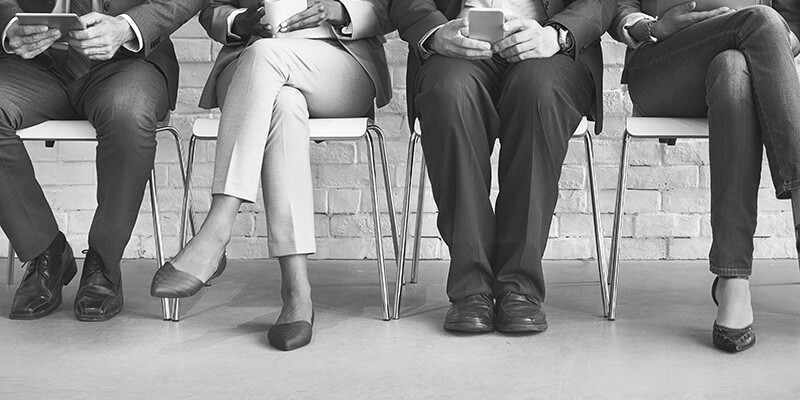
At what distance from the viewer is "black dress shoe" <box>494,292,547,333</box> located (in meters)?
2.22

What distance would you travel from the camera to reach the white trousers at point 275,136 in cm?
220

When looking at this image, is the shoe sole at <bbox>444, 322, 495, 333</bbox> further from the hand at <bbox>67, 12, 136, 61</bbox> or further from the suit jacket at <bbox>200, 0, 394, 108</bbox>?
the hand at <bbox>67, 12, 136, 61</bbox>

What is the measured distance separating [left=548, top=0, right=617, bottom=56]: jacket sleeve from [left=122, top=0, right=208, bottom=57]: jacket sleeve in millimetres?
998

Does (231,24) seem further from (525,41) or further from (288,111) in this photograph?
(525,41)

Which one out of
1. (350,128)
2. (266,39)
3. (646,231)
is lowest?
(646,231)

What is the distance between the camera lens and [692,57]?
7.55 feet

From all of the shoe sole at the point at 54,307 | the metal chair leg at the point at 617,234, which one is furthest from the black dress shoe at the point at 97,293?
the metal chair leg at the point at 617,234

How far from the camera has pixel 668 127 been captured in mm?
2336

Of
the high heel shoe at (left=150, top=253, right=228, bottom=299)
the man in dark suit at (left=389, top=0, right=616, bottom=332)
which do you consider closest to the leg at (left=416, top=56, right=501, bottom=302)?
the man in dark suit at (left=389, top=0, right=616, bottom=332)

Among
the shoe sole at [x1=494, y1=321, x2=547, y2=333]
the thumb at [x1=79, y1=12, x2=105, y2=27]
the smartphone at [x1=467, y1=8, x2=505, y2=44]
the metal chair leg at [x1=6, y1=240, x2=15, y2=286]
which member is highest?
the smartphone at [x1=467, y1=8, x2=505, y2=44]

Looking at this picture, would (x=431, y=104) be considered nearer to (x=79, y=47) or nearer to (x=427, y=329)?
(x=427, y=329)

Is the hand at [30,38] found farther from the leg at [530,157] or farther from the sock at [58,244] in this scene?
the leg at [530,157]

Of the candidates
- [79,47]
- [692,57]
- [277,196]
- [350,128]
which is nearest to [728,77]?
[692,57]

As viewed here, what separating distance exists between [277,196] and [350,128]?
0.27 meters
